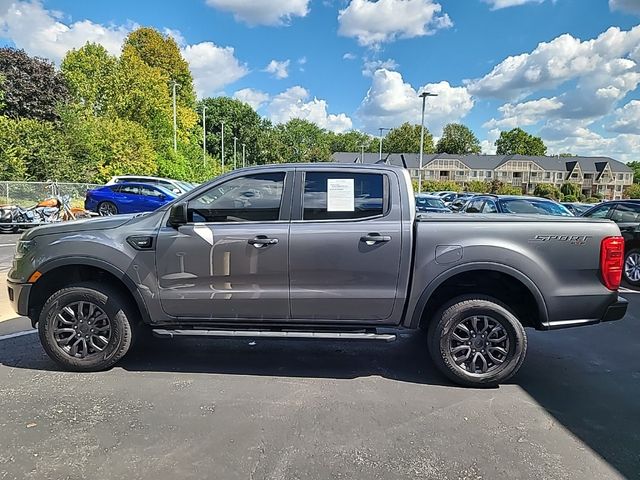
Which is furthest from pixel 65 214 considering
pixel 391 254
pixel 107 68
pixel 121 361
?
pixel 107 68

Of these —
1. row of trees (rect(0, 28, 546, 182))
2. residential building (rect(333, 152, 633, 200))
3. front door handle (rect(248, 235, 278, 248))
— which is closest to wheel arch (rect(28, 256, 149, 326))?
front door handle (rect(248, 235, 278, 248))

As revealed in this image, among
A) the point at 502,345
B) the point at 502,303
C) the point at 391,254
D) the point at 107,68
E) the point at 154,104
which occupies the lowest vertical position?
the point at 502,345

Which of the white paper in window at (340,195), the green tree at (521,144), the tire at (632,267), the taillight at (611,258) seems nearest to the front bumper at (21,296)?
the white paper in window at (340,195)

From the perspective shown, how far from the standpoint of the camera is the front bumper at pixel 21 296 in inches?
161

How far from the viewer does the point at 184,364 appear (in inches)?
172

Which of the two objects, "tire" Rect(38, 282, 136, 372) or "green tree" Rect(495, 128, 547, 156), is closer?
"tire" Rect(38, 282, 136, 372)

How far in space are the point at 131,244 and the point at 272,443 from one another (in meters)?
2.17

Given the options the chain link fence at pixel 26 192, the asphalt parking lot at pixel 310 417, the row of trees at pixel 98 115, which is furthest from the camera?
the row of trees at pixel 98 115

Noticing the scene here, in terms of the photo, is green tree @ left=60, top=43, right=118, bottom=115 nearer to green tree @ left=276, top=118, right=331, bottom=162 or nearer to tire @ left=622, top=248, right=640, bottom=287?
tire @ left=622, top=248, right=640, bottom=287

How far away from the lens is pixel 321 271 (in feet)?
12.7

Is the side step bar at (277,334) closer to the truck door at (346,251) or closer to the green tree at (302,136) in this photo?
the truck door at (346,251)

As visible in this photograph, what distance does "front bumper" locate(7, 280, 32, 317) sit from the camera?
161 inches

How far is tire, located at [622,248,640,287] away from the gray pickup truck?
5498mm

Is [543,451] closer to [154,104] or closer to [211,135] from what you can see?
[154,104]
